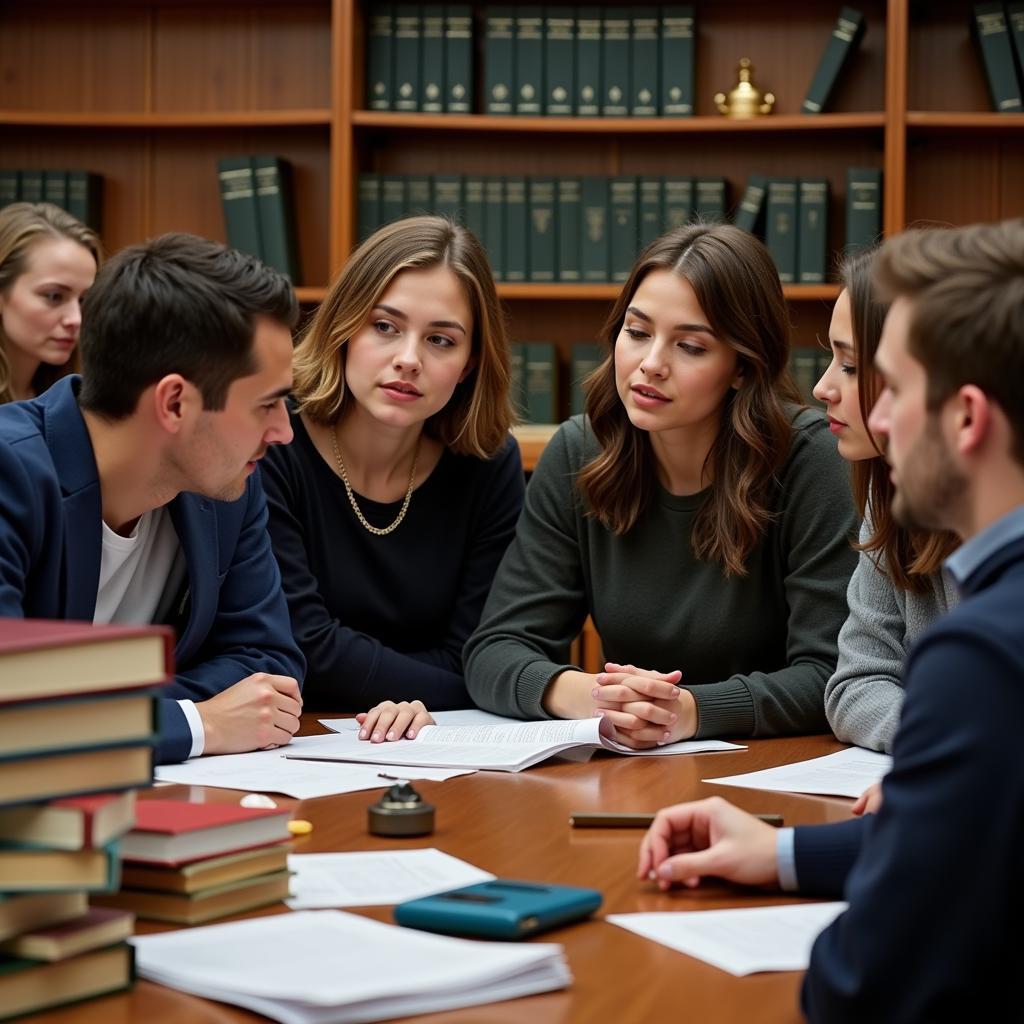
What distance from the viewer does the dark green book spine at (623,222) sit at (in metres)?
4.10

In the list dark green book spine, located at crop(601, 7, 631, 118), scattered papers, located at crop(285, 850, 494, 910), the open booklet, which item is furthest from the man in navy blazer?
dark green book spine, located at crop(601, 7, 631, 118)

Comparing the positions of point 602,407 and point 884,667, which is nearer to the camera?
point 884,667

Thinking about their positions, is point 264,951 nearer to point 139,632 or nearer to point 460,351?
point 139,632

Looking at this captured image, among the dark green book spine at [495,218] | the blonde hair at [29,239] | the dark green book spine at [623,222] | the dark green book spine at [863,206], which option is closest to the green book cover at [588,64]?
the dark green book spine at [623,222]

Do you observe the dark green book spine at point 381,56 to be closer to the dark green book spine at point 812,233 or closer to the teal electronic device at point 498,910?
the dark green book spine at point 812,233

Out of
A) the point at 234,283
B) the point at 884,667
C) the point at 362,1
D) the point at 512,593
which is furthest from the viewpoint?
the point at 362,1

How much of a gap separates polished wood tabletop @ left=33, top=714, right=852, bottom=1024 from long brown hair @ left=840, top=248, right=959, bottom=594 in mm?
270

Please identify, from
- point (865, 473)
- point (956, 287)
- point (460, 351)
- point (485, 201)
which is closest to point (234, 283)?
point (460, 351)

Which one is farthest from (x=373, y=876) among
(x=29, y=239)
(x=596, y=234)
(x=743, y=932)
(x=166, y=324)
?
(x=596, y=234)

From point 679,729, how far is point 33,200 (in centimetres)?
304

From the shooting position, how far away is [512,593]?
236 centimetres

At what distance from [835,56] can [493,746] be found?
279cm

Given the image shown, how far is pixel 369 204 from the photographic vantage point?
4.15 meters

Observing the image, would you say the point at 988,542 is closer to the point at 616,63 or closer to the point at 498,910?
the point at 498,910
